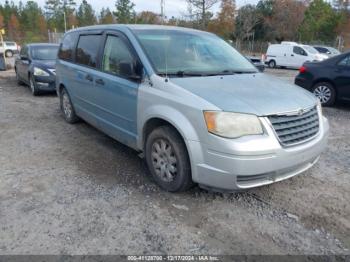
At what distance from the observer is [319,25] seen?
45438mm

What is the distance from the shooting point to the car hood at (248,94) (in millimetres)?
3104

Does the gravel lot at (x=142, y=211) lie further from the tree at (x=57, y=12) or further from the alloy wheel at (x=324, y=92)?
the tree at (x=57, y=12)

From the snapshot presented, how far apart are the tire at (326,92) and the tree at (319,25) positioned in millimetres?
40556

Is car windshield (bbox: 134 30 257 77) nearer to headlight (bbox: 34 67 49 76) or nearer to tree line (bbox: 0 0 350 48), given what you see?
headlight (bbox: 34 67 49 76)

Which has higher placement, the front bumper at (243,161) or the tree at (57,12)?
the tree at (57,12)

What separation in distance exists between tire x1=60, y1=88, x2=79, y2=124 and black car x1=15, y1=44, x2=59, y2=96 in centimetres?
281

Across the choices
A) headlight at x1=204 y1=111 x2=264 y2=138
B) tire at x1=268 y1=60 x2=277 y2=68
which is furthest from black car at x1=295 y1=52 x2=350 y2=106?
tire at x1=268 y1=60 x2=277 y2=68

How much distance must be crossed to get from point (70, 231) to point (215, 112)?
5.55 ft

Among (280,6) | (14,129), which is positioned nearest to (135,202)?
(14,129)

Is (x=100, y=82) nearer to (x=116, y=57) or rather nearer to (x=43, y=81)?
(x=116, y=57)

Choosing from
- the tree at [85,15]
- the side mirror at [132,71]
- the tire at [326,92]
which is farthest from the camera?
the tree at [85,15]

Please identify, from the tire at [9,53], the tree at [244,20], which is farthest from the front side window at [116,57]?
the tree at [244,20]

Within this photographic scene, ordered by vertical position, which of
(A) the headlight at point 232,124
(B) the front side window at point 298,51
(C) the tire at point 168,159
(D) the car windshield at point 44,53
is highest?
(B) the front side window at point 298,51

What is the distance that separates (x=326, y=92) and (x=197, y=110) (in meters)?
6.17
